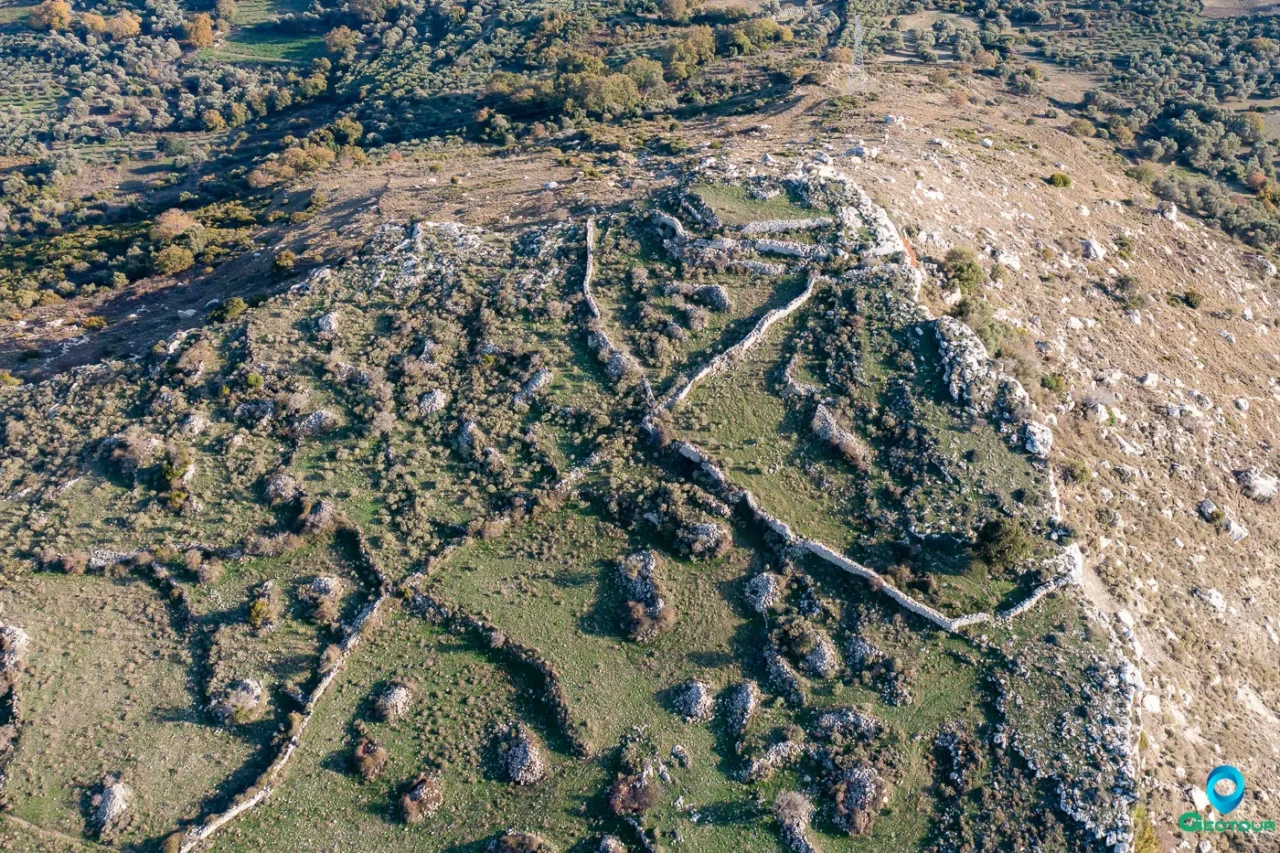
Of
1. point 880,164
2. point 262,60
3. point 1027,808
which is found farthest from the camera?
point 262,60

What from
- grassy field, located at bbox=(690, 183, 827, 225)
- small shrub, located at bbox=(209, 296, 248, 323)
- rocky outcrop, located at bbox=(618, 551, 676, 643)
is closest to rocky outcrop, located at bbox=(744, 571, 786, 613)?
rocky outcrop, located at bbox=(618, 551, 676, 643)

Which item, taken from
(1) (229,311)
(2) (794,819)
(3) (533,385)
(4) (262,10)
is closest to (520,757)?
(2) (794,819)

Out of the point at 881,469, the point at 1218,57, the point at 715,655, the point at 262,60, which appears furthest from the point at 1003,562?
the point at 262,60

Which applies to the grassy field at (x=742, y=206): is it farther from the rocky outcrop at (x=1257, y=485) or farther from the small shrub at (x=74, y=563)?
the small shrub at (x=74, y=563)

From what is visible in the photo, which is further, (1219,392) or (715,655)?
(1219,392)

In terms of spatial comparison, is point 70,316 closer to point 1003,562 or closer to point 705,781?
point 705,781

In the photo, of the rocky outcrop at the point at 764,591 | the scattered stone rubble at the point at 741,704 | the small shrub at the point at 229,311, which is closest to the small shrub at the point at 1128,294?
the rocky outcrop at the point at 764,591

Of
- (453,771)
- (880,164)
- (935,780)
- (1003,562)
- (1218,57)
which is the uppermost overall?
(1218,57)

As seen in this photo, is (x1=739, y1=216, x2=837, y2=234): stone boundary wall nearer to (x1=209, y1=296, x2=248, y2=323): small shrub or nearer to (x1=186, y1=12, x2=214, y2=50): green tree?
(x1=209, y1=296, x2=248, y2=323): small shrub
